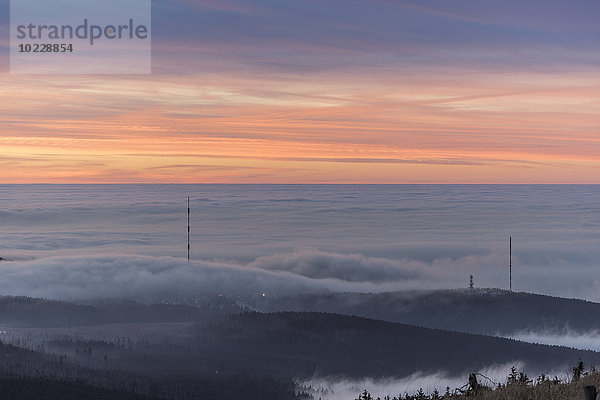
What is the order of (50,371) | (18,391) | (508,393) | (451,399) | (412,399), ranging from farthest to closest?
(50,371)
(18,391)
(412,399)
(451,399)
(508,393)

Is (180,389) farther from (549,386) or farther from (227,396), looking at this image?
(549,386)

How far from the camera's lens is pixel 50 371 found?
193125 millimetres

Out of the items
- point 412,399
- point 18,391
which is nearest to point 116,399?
point 18,391

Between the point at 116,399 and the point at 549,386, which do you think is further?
the point at 116,399

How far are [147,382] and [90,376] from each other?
12.9m

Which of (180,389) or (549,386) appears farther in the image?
(180,389)

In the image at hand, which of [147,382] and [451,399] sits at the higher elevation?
[451,399]

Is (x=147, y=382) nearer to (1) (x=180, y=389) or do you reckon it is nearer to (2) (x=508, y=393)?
(1) (x=180, y=389)

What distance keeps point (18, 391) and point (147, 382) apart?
32342 millimetres

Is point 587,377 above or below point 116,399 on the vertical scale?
above

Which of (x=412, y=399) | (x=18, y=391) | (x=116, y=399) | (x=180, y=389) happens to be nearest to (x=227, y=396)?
(x=180, y=389)

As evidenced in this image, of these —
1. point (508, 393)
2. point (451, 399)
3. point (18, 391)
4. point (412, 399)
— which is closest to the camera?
point (508, 393)

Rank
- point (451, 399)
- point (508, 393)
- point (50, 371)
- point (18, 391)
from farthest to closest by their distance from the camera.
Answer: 1. point (50, 371)
2. point (18, 391)
3. point (451, 399)
4. point (508, 393)

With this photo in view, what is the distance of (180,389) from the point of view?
19400 centimetres
